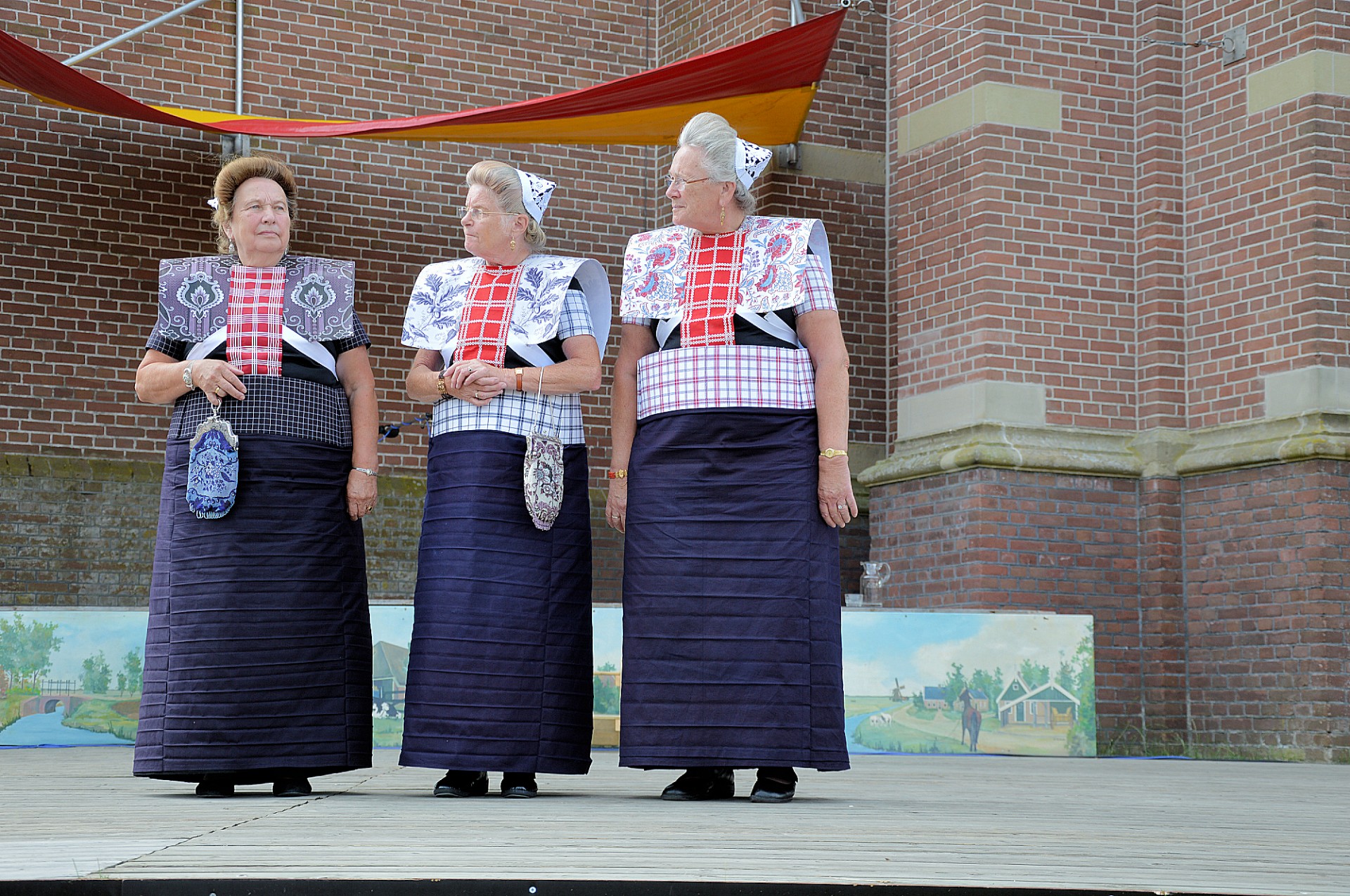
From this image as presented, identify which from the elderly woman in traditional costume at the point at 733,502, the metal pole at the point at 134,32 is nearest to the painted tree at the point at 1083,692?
→ the elderly woman in traditional costume at the point at 733,502

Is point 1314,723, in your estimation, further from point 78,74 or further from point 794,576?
point 78,74

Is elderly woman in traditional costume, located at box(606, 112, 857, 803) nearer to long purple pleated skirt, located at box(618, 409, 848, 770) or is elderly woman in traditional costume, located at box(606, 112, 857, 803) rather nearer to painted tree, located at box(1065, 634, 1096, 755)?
long purple pleated skirt, located at box(618, 409, 848, 770)

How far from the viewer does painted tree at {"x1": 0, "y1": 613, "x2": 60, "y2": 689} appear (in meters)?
6.32

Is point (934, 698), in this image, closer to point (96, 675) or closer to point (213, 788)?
point (96, 675)

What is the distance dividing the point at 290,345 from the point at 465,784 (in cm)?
111

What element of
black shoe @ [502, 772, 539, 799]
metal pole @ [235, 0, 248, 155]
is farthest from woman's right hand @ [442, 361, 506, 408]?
A: metal pole @ [235, 0, 248, 155]

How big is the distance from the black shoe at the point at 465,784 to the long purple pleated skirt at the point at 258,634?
214 millimetres

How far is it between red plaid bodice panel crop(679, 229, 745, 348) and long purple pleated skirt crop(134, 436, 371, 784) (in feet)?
3.01

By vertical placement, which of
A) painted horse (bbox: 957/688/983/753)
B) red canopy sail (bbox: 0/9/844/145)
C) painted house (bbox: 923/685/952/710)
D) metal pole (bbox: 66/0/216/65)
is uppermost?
metal pole (bbox: 66/0/216/65)

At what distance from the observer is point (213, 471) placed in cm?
366

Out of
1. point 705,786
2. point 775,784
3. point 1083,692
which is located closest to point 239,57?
point 1083,692

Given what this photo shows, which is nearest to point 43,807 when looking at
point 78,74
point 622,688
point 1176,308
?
point 622,688

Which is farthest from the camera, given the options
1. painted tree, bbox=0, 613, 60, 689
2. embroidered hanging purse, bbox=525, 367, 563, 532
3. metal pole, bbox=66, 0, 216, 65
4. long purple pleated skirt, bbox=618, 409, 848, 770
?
metal pole, bbox=66, 0, 216, 65

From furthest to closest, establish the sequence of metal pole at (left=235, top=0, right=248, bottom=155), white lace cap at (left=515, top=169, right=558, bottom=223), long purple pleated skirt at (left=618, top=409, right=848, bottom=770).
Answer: metal pole at (left=235, top=0, right=248, bottom=155) → white lace cap at (left=515, top=169, right=558, bottom=223) → long purple pleated skirt at (left=618, top=409, right=848, bottom=770)
